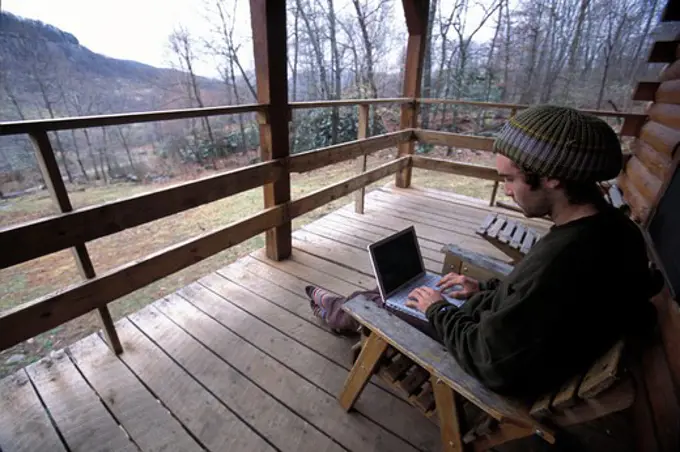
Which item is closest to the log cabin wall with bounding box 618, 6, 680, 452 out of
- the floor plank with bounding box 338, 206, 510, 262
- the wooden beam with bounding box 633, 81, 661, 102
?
the wooden beam with bounding box 633, 81, 661, 102

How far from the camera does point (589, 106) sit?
829 cm

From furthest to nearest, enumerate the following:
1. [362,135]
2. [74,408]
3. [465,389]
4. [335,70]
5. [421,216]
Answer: [335,70] < [421,216] < [362,135] < [74,408] < [465,389]

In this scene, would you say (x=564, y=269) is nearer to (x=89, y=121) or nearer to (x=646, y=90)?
(x=89, y=121)

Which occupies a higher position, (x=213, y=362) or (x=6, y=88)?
(x=6, y=88)

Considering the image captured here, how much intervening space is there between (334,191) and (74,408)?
2.23 meters

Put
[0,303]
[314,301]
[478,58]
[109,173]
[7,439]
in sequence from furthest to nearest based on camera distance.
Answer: [478,58] → [109,173] → [0,303] → [314,301] → [7,439]

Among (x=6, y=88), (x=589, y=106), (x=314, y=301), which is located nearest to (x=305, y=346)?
(x=314, y=301)

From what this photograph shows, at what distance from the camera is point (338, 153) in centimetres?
294

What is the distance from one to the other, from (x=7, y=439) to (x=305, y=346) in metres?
1.30

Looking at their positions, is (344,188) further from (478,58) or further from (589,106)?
(589,106)

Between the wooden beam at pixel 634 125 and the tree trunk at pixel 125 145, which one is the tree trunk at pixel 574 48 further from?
the tree trunk at pixel 125 145

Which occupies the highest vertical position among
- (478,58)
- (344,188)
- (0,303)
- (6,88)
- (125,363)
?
(478,58)

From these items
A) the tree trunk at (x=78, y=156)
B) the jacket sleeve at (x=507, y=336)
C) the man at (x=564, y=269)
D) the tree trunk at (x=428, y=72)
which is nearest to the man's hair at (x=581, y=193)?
the man at (x=564, y=269)

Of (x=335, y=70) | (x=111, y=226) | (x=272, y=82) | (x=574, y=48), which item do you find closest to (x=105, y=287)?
(x=111, y=226)
